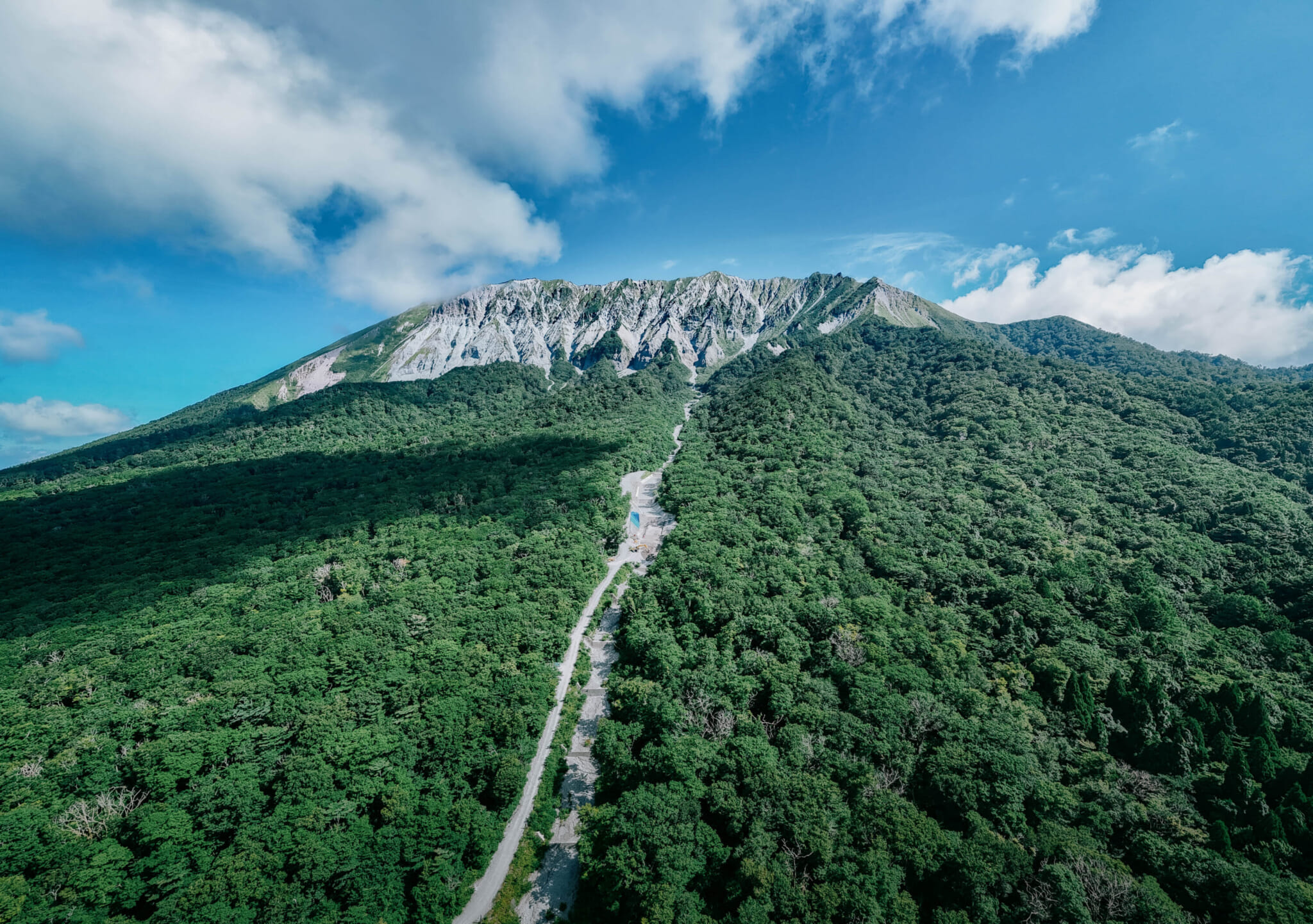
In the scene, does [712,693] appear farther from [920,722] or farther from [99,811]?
[99,811]

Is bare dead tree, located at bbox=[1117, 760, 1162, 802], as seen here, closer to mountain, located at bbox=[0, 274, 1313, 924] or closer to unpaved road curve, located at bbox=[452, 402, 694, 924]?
mountain, located at bbox=[0, 274, 1313, 924]

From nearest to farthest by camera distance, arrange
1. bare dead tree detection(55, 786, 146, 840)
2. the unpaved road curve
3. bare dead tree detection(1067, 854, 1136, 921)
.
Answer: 1. bare dead tree detection(1067, 854, 1136, 921)
2. bare dead tree detection(55, 786, 146, 840)
3. the unpaved road curve

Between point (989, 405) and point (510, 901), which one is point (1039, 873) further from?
point (989, 405)

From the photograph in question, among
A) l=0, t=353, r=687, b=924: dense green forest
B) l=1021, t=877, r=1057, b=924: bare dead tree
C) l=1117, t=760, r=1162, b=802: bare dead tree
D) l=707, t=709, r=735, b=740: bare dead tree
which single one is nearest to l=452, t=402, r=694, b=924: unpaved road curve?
l=0, t=353, r=687, b=924: dense green forest

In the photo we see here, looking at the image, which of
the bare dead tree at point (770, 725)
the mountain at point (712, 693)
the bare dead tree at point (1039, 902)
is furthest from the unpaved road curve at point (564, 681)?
the bare dead tree at point (1039, 902)

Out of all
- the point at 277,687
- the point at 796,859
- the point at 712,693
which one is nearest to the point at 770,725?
the point at 712,693
